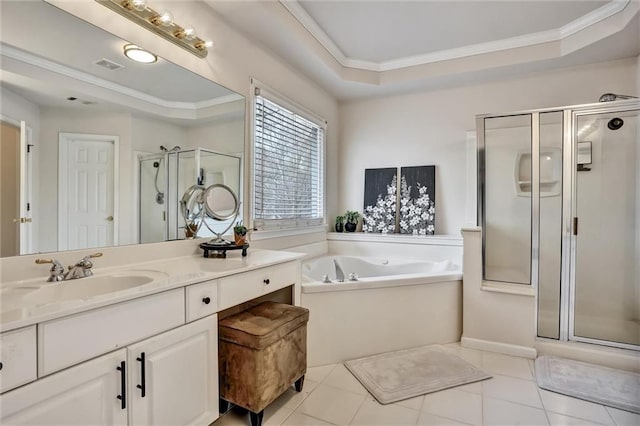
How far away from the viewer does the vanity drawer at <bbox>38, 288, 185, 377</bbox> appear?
96 cm

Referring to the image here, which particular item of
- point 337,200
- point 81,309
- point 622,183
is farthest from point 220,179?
point 622,183

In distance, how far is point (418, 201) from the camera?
3.53 metres

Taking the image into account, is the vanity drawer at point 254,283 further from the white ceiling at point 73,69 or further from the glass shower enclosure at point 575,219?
the glass shower enclosure at point 575,219

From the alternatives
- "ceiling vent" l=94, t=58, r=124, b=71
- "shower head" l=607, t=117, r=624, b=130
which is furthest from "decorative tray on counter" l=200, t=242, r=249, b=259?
"shower head" l=607, t=117, r=624, b=130

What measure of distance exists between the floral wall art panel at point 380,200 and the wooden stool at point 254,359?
81.4 inches

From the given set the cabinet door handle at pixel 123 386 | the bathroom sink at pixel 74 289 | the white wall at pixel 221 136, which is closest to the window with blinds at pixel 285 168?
the white wall at pixel 221 136

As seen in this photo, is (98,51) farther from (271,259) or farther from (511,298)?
(511,298)

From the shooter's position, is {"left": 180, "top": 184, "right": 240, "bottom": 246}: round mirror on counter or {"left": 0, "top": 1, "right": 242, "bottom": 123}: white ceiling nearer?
{"left": 0, "top": 1, "right": 242, "bottom": 123}: white ceiling

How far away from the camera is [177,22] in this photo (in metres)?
1.92

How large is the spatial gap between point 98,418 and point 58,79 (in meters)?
1.38

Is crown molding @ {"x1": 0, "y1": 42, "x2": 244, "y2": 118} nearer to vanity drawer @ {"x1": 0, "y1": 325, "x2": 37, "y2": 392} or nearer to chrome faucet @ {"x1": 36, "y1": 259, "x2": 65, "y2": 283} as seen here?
chrome faucet @ {"x1": 36, "y1": 259, "x2": 65, "y2": 283}

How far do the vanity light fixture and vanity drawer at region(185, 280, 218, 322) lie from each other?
1.40 meters

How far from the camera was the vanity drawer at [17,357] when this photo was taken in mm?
865

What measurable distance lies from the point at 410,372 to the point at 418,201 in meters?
1.84
